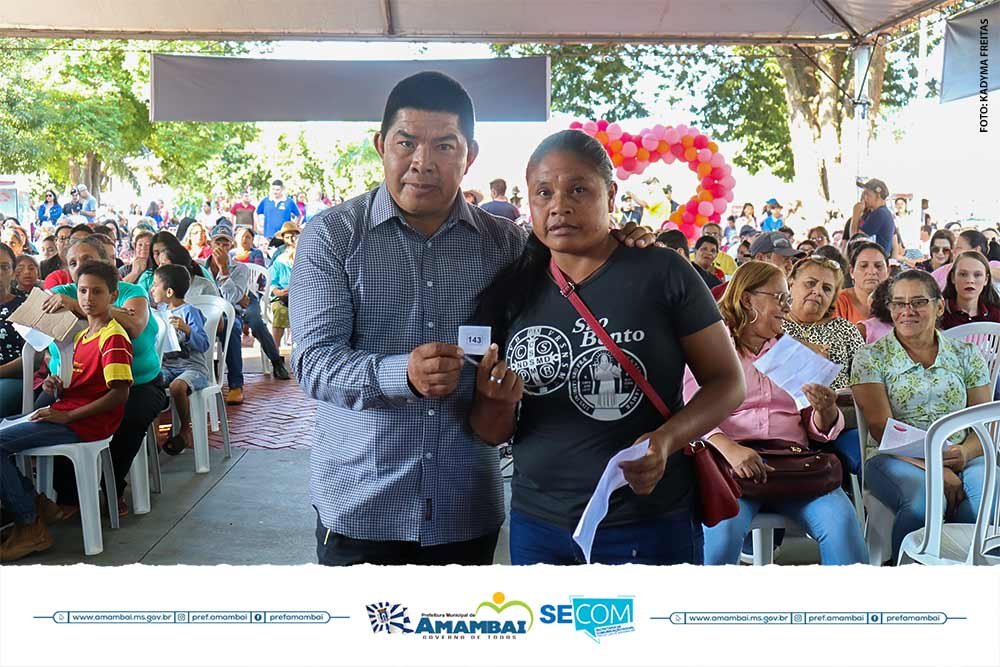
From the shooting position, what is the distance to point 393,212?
66.7 inches

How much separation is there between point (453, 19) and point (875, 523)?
178 inches

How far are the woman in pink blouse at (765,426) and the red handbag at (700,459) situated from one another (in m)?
1.01

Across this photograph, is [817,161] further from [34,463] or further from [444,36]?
[34,463]

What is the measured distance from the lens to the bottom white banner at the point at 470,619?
1835 millimetres

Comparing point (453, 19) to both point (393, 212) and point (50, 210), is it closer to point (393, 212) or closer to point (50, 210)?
point (393, 212)

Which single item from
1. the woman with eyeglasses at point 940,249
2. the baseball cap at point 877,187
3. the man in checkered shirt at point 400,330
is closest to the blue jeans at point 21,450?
the man in checkered shirt at point 400,330

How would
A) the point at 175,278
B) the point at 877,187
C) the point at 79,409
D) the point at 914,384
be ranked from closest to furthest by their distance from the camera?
the point at 914,384
the point at 79,409
the point at 175,278
the point at 877,187

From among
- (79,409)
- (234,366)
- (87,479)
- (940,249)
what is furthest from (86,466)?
(940,249)

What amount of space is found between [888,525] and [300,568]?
2149 millimetres

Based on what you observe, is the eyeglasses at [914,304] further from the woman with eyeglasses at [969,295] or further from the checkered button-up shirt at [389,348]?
the checkered button-up shirt at [389,348]

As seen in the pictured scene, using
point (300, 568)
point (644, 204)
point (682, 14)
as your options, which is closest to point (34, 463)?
point (300, 568)

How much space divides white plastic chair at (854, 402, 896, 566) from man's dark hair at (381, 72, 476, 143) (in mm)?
2116

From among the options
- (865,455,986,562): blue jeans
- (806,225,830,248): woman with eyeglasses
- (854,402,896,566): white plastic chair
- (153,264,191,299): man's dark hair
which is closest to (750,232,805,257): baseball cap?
(806,225,830,248): woman with eyeglasses

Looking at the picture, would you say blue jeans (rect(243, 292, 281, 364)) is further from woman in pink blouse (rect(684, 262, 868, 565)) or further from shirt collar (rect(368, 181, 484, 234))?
shirt collar (rect(368, 181, 484, 234))
